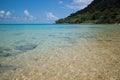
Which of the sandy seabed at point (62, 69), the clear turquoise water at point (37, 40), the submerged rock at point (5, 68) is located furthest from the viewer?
the clear turquoise water at point (37, 40)

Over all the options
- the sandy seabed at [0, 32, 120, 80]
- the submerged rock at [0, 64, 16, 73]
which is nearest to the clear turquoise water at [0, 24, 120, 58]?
the submerged rock at [0, 64, 16, 73]

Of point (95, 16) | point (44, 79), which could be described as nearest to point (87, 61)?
point (44, 79)

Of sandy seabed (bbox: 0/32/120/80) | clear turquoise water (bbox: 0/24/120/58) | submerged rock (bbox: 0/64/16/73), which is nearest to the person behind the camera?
sandy seabed (bbox: 0/32/120/80)

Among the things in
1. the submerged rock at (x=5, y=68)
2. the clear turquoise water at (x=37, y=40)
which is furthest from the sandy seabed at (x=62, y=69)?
the clear turquoise water at (x=37, y=40)

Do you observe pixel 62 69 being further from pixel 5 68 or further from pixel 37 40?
pixel 37 40

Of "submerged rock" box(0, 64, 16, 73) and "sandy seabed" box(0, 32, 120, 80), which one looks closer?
"sandy seabed" box(0, 32, 120, 80)

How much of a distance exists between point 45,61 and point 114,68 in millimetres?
4964

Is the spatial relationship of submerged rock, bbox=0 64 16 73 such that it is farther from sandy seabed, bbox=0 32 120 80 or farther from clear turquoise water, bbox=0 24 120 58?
clear turquoise water, bbox=0 24 120 58

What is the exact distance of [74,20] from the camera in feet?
616

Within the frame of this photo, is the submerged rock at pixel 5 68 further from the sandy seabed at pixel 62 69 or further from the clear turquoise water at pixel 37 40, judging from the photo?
the clear turquoise water at pixel 37 40

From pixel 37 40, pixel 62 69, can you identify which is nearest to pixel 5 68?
pixel 62 69

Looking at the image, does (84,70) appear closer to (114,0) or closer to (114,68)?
(114,68)

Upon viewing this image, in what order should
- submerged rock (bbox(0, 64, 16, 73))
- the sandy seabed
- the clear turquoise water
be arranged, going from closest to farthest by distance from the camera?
the sandy seabed, submerged rock (bbox(0, 64, 16, 73)), the clear turquoise water

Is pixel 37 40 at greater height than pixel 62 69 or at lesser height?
lesser
